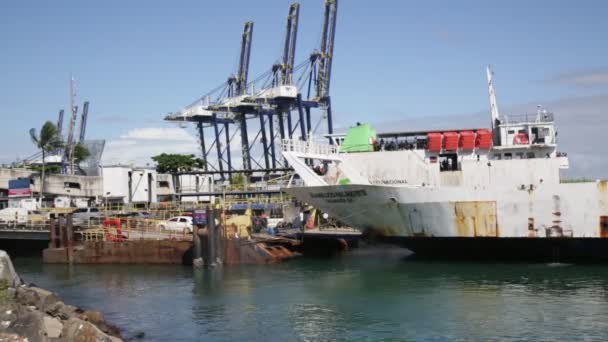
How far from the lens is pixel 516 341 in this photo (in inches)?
792

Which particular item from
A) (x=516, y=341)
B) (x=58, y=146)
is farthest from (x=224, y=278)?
(x=58, y=146)

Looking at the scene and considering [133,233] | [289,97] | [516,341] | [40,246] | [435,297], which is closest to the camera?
[516,341]

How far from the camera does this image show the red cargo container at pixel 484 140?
3678 cm

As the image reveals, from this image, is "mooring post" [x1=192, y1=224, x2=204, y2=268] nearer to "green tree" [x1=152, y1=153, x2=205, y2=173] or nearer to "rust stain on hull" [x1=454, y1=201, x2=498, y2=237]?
"rust stain on hull" [x1=454, y1=201, x2=498, y2=237]

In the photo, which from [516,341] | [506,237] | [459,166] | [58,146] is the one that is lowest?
[516,341]

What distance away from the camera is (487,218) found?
112ft

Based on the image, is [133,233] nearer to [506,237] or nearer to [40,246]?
[40,246]

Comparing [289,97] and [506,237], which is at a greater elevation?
[289,97]

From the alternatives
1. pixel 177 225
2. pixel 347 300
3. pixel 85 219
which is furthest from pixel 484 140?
pixel 85 219

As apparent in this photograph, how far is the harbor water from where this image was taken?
21719mm

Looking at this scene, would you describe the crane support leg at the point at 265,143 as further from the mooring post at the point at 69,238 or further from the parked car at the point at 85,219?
the mooring post at the point at 69,238

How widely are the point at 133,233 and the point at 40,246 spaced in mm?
9437

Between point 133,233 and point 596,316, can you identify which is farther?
point 133,233

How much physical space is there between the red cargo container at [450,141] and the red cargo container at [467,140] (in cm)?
29
